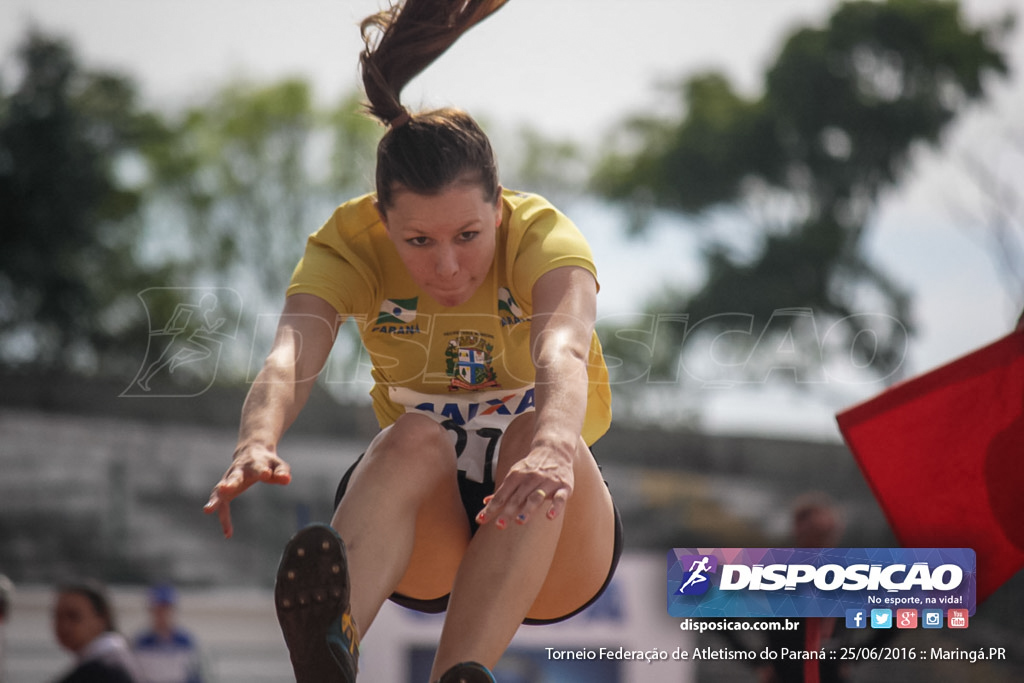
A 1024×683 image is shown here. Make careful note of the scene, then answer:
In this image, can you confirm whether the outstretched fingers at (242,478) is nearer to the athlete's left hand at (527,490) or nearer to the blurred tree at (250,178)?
the athlete's left hand at (527,490)

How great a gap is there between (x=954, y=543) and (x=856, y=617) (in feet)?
4.77

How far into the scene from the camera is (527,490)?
5.80ft

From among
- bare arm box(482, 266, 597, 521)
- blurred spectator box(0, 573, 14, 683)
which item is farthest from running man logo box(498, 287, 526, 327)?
blurred spectator box(0, 573, 14, 683)

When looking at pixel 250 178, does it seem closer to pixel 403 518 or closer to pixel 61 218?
pixel 61 218

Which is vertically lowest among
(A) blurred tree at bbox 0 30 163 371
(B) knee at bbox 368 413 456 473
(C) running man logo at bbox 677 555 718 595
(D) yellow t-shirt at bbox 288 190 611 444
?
(B) knee at bbox 368 413 456 473

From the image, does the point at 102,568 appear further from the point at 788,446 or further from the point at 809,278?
the point at 809,278

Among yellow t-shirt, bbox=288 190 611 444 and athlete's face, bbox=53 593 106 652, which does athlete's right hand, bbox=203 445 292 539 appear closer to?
yellow t-shirt, bbox=288 190 611 444

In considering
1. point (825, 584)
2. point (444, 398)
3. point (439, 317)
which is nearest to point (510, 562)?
point (444, 398)

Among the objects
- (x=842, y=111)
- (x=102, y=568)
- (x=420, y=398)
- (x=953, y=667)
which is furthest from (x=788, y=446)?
(x=420, y=398)

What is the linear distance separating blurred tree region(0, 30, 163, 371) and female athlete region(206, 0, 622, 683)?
14783 millimetres

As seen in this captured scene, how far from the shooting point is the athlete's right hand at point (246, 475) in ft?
5.83

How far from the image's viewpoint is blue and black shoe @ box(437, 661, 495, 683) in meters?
1.81

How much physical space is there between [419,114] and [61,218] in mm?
16163

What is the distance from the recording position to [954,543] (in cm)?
309
